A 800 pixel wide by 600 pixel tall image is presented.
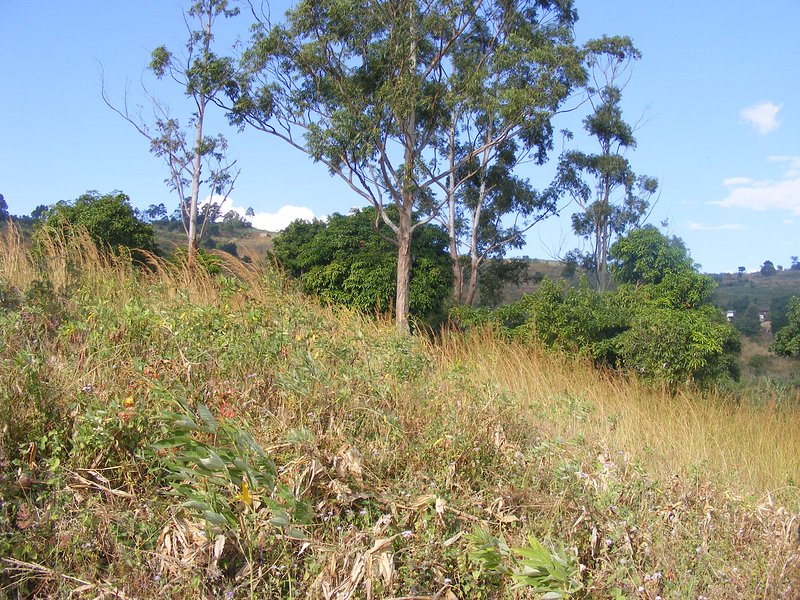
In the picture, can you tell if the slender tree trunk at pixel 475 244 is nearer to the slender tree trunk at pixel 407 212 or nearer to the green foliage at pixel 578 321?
the slender tree trunk at pixel 407 212

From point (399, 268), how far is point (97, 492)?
13566 mm

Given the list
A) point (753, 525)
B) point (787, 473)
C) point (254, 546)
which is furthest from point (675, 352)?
point (254, 546)

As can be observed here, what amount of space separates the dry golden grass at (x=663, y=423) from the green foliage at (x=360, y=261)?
380 inches

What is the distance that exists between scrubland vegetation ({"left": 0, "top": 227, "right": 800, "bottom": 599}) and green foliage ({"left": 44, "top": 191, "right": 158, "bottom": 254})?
12.3 metres

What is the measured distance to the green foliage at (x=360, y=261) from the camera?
1764 cm

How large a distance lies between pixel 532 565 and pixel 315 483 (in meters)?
0.97

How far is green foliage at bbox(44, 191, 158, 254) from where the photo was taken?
52.1ft

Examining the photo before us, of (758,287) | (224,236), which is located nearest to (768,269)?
(758,287)

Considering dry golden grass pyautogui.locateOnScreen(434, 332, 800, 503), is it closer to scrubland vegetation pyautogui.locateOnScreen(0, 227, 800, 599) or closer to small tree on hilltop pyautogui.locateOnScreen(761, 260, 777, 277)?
scrubland vegetation pyautogui.locateOnScreen(0, 227, 800, 599)

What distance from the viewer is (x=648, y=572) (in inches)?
112

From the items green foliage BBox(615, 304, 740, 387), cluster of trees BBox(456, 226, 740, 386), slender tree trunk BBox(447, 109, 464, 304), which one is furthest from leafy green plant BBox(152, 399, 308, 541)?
slender tree trunk BBox(447, 109, 464, 304)

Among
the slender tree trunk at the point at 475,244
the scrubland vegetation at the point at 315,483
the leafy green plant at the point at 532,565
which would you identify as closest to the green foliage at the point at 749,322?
the slender tree trunk at the point at 475,244

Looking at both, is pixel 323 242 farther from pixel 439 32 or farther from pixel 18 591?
pixel 18 591

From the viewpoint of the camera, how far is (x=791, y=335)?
2314 cm
